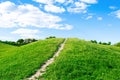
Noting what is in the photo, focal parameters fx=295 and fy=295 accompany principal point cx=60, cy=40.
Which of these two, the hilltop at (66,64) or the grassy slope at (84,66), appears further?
the hilltop at (66,64)

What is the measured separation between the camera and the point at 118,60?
4312cm

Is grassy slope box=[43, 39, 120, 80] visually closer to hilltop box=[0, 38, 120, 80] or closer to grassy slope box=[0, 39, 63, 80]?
hilltop box=[0, 38, 120, 80]

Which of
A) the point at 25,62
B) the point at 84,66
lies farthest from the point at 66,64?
the point at 25,62

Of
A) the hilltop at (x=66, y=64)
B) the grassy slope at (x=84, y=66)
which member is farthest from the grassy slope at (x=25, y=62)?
the grassy slope at (x=84, y=66)

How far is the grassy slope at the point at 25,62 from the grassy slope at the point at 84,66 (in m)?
2.36

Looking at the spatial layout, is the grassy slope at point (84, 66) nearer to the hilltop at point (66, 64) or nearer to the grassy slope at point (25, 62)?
the hilltop at point (66, 64)

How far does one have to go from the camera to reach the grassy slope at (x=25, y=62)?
37.0 m

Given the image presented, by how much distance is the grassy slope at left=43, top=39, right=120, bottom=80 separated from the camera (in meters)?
35.0

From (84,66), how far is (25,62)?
8764 mm

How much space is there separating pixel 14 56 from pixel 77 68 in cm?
1369

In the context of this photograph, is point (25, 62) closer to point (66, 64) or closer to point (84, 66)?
point (66, 64)

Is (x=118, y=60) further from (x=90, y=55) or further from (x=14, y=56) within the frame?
(x=14, y=56)

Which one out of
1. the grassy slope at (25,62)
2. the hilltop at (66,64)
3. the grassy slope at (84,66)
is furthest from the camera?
the grassy slope at (25,62)

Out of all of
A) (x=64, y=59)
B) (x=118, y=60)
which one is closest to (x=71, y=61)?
(x=64, y=59)
